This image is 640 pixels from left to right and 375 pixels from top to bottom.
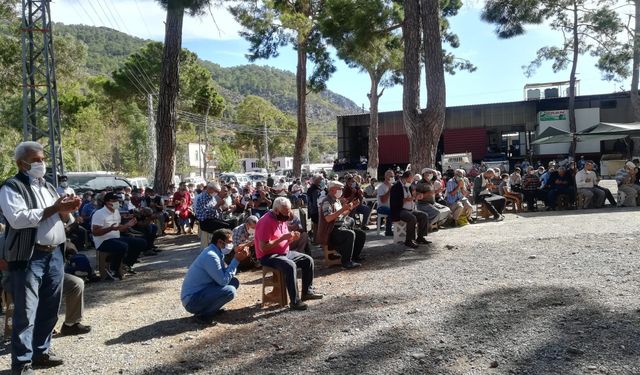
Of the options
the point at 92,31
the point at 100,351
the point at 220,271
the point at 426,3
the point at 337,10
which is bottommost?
the point at 100,351

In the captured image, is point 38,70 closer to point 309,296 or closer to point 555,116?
point 309,296

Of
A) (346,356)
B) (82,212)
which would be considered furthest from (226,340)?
(82,212)

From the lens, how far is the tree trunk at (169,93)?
14078mm

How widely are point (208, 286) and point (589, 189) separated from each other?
1133 centimetres

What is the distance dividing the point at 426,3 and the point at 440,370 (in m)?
9.96

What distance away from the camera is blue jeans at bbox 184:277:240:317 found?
17.8 feet

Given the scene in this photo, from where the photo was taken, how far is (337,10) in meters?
18.1

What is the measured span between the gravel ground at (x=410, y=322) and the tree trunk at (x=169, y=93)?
270 inches

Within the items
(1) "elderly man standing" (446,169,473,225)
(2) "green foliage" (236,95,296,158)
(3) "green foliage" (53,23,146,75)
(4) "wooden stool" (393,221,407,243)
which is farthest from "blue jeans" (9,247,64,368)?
(3) "green foliage" (53,23,146,75)

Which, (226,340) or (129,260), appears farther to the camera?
(129,260)

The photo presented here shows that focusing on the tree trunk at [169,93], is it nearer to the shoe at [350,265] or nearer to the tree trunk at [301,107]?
the tree trunk at [301,107]

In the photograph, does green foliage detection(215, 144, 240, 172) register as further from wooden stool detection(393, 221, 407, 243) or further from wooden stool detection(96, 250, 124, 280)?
wooden stool detection(96, 250, 124, 280)

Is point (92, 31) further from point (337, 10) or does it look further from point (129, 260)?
point (129, 260)

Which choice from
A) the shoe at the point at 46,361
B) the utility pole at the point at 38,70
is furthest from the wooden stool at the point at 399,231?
the utility pole at the point at 38,70
